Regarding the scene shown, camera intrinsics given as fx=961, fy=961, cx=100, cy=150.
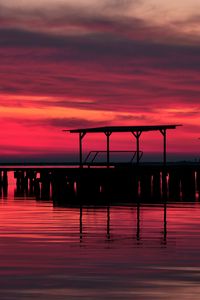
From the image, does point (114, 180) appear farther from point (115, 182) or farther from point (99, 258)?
point (99, 258)

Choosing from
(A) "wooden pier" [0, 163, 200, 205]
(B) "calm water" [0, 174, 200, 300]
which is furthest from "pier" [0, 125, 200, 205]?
(B) "calm water" [0, 174, 200, 300]

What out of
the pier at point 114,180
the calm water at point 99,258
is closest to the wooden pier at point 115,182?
the pier at point 114,180

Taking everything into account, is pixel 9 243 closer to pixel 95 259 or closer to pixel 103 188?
pixel 95 259

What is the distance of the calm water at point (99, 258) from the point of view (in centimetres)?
1631

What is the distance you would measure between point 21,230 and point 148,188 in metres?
44.4

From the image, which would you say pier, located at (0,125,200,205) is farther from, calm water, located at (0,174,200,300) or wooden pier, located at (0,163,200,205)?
calm water, located at (0,174,200,300)

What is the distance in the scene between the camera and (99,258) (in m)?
21.0

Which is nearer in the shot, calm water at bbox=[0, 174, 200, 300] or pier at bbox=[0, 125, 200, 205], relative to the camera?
calm water at bbox=[0, 174, 200, 300]

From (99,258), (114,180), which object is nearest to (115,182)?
(114,180)

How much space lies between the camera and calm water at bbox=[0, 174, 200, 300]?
16.3m

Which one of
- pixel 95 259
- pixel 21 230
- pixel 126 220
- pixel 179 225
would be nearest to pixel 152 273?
pixel 95 259

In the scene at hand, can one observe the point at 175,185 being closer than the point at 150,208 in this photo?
No

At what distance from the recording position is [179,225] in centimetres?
3212

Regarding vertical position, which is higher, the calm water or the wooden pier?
the wooden pier
